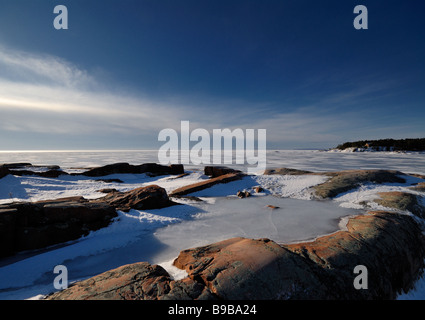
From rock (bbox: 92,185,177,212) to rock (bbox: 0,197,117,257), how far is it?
116 centimetres

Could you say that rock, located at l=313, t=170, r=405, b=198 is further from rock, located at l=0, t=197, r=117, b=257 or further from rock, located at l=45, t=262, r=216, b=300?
rock, located at l=0, t=197, r=117, b=257

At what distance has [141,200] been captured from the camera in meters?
6.57

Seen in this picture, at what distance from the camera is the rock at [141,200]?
6473mm

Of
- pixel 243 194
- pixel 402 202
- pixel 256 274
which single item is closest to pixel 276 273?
pixel 256 274

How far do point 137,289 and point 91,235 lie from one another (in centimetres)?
333

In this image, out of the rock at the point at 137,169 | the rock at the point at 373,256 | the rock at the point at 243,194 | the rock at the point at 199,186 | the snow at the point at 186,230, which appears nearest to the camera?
the rock at the point at 373,256

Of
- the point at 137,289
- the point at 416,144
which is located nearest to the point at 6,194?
the point at 137,289

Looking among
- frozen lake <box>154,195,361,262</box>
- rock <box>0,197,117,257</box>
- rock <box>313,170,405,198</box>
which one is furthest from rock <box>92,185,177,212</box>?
rock <box>313,170,405,198</box>

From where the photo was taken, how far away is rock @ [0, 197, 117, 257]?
12.9ft

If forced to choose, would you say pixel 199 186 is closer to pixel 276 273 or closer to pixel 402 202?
pixel 276 273

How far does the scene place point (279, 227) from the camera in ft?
16.4

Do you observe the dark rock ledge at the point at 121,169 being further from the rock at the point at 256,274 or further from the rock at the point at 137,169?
the rock at the point at 256,274

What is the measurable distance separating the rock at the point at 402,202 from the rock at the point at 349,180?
146cm

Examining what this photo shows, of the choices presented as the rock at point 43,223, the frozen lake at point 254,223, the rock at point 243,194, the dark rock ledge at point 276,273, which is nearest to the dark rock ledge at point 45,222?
the rock at point 43,223
